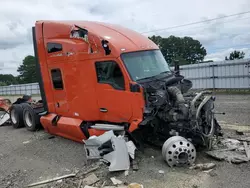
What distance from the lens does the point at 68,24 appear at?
795cm

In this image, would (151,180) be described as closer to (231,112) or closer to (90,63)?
(90,63)

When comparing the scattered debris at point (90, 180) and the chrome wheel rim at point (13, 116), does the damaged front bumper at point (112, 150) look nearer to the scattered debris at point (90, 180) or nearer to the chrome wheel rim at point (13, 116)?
the scattered debris at point (90, 180)

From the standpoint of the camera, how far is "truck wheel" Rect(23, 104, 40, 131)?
10.2 m

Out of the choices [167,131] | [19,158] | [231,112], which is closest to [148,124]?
[167,131]

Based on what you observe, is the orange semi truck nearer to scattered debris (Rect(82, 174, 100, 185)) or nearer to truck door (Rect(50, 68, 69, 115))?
truck door (Rect(50, 68, 69, 115))

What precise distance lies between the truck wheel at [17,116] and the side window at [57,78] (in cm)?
326

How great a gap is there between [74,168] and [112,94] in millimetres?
1891

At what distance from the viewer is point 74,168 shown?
6.22 metres

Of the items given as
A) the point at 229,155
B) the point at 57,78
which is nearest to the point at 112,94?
the point at 57,78

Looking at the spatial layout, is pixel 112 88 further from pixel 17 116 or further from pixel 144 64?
pixel 17 116

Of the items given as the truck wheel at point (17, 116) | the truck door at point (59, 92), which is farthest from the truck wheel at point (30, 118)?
the truck door at point (59, 92)

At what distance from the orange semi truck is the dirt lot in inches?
22.8

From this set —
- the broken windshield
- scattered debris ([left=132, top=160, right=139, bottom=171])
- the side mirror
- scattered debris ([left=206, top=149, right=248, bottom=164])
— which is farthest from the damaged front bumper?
scattered debris ([left=206, top=149, right=248, bottom=164])

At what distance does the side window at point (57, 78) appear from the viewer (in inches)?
330
